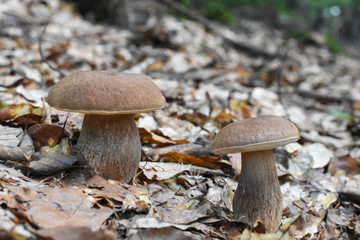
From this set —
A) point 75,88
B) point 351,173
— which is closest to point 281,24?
point 351,173

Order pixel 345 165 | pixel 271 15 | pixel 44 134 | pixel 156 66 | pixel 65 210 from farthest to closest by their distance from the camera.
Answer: pixel 271 15, pixel 156 66, pixel 345 165, pixel 44 134, pixel 65 210

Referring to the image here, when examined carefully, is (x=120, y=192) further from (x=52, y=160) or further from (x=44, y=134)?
(x=44, y=134)

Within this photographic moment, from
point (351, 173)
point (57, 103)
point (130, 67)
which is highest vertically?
point (57, 103)

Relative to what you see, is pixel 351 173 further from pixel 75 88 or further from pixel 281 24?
pixel 281 24

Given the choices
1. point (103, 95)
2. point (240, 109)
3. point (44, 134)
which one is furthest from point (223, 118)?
point (103, 95)

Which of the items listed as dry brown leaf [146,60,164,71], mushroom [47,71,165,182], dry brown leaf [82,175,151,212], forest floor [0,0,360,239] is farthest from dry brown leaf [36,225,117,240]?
dry brown leaf [146,60,164,71]

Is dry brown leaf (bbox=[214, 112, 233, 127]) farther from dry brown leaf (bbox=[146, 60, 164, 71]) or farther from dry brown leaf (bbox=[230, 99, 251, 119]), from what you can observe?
dry brown leaf (bbox=[146, 60, 164, 71])
